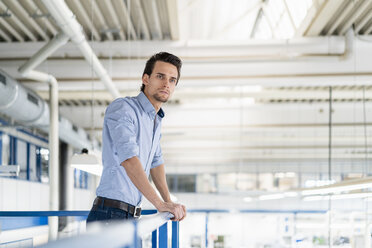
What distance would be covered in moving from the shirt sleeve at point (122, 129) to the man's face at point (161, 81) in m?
0.12

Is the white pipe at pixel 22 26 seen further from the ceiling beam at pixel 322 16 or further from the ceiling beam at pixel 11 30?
the ceiling beam at pixel 322 16

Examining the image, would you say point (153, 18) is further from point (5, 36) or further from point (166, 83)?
point (166, 83)

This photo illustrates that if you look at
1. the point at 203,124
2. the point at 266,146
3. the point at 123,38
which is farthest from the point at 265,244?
the point at 123,38

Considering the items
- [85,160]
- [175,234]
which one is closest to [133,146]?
[175,234]

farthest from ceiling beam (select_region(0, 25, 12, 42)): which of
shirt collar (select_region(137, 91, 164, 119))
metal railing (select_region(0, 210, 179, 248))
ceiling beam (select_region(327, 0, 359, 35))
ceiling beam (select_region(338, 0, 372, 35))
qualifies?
metal railing (select_region(0, 210, 179, 248))

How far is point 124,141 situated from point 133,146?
0.11ft

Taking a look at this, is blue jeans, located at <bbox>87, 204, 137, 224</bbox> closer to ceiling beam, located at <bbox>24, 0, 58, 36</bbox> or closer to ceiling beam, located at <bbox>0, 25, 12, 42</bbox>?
ceiling beam, located at <bbox>24, 0, 58, 36</bbox>

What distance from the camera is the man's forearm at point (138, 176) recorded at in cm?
160

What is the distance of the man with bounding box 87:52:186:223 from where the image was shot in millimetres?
1618

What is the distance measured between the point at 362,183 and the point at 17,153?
798 centimetres

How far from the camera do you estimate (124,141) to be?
1.63 meters

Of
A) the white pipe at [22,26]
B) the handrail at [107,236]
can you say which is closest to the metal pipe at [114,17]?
the white pipe at [22,26]

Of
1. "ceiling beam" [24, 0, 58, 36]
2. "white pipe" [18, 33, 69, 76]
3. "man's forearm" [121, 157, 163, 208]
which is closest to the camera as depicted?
"man's forearm" [121, 157, 163, 208]

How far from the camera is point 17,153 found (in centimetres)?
1020
